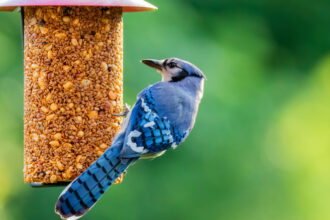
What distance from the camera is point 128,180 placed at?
7.54 meters

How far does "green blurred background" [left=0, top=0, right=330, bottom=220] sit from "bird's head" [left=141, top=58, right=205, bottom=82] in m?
2.15

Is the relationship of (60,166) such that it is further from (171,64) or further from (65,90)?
(171,64)

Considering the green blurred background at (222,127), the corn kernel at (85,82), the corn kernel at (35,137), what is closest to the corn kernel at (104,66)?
the corn kernel at (85,82)

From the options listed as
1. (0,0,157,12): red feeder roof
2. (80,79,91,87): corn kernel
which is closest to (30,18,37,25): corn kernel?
(0,0,157,12): red feeder roof

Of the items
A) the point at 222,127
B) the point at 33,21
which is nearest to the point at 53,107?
the point at 33,21

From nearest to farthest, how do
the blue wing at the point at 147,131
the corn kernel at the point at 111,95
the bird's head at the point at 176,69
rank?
the blue wing at the point at 147,131 < the corn kernel at the point at 111,95 < the bird's head at the point at 176,69

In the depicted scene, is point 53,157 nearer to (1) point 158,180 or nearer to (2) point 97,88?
(2) point 97,88

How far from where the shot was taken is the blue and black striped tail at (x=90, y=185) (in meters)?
4.09

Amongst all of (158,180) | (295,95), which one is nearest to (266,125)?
(295,95)

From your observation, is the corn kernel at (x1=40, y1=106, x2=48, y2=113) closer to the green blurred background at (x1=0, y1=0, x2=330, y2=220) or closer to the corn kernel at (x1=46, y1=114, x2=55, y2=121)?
the corn kernel at (x1=46, y1=114, x2=55, y2=121)

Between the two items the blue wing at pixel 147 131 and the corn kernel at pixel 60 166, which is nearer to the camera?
the blue wing at pixel 147 131

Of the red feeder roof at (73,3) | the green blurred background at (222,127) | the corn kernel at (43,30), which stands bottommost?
the green blurred background at (222,127)

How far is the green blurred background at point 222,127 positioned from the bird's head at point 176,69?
215 cm

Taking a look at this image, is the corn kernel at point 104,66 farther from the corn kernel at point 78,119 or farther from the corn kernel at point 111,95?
the corn kernel at point 78,119
